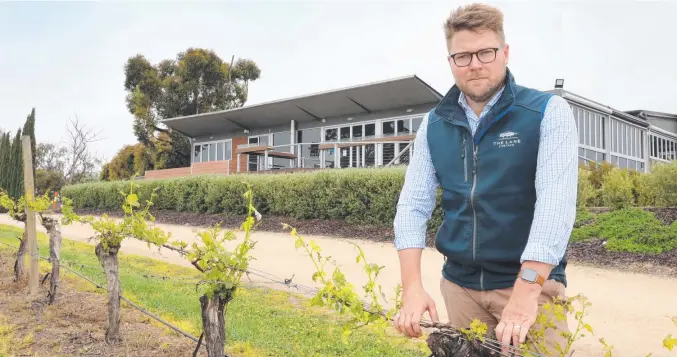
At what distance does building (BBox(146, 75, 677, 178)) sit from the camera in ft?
64.0

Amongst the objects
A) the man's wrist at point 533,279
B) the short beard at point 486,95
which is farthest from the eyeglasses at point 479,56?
the man's wrist at point 533,279

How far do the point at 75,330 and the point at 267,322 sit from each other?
6.01 feet

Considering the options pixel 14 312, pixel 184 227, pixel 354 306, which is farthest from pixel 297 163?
pixel 354 306

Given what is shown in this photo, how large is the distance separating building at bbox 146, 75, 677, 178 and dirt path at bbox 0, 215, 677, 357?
296 inches

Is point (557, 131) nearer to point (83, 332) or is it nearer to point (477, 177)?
point (477, 177)

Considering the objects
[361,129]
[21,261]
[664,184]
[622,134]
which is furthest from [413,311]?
[622,134]

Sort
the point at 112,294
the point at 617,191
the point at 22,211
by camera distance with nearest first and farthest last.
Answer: the point at 112,294, the point at 22,211, the point at 617,191

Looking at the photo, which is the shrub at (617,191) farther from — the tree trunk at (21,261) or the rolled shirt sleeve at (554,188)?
the tree trunk at (21,261)

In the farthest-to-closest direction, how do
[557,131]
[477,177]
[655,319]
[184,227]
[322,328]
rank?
[184,227] < [655,319] < [322,328] < [477,177] < [557,131]

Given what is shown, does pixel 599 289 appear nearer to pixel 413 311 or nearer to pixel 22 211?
pixel 413 311

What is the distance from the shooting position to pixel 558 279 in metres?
1.99

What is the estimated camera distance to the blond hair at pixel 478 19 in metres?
1.90

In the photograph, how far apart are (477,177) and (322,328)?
12.1 ft

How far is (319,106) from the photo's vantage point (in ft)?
78.1
